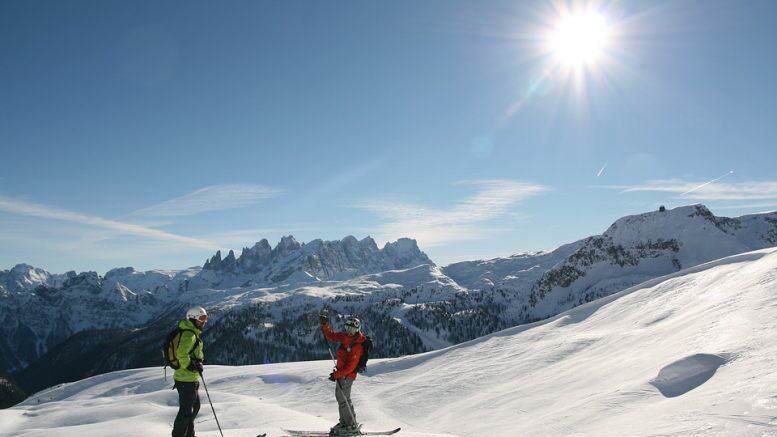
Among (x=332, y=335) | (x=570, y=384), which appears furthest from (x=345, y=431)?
(x=570, y=384)

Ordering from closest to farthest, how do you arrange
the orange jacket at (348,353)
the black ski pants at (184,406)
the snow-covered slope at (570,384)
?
the snow-covered slope at (570,384) → the black ski pants at (184,406) → the orange jacket at (348,353)

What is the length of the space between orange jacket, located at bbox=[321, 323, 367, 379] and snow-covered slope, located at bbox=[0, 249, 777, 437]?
3.08m

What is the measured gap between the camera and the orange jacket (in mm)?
12430

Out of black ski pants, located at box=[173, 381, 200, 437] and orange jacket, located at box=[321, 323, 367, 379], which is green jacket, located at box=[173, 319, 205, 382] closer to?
black ski pants, located at box=[173, 381, 200, 437]

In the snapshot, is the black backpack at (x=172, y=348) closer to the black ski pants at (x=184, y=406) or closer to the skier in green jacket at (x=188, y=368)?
the skier in green jacket at (x=188, y=368)

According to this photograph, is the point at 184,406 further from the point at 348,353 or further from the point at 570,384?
the point at 570,384

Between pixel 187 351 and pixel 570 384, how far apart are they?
14.7 meters

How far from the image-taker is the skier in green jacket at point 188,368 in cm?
1035

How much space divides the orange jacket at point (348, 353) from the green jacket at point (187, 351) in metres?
3.70

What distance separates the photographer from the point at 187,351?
34.0 ft

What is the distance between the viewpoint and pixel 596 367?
1897 cm

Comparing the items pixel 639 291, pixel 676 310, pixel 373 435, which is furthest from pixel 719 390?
pixel 639 291

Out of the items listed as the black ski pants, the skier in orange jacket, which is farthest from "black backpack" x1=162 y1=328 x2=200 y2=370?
the skier in orange jacket

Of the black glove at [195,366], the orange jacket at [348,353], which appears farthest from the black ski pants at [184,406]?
the orange jacket at [348,353]
